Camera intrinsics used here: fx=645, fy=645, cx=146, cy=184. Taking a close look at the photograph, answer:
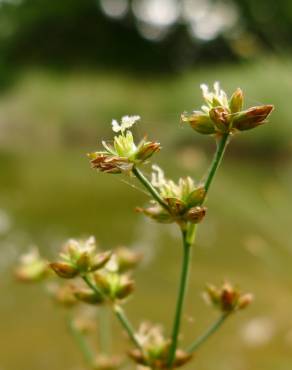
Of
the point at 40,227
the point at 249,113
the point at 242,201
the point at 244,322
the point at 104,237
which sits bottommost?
the point at 242,201

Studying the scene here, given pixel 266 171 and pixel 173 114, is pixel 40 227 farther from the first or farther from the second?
pixel 173 114

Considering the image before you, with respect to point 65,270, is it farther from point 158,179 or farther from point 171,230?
point 171,230

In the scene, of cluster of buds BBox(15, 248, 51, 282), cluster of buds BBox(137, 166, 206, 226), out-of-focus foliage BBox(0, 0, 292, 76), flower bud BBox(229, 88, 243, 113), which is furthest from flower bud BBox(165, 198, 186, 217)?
out-of-focus foliage BBox(0, 0, 292, 76)

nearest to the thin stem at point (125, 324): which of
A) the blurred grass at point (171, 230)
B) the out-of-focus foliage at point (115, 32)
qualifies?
the blurred grass at point (171, 230)

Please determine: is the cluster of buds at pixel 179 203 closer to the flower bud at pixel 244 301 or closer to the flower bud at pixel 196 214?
the flower bud at pixel 196 214

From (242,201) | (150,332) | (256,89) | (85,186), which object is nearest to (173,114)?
(256,89)

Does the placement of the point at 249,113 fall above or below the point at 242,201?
above
